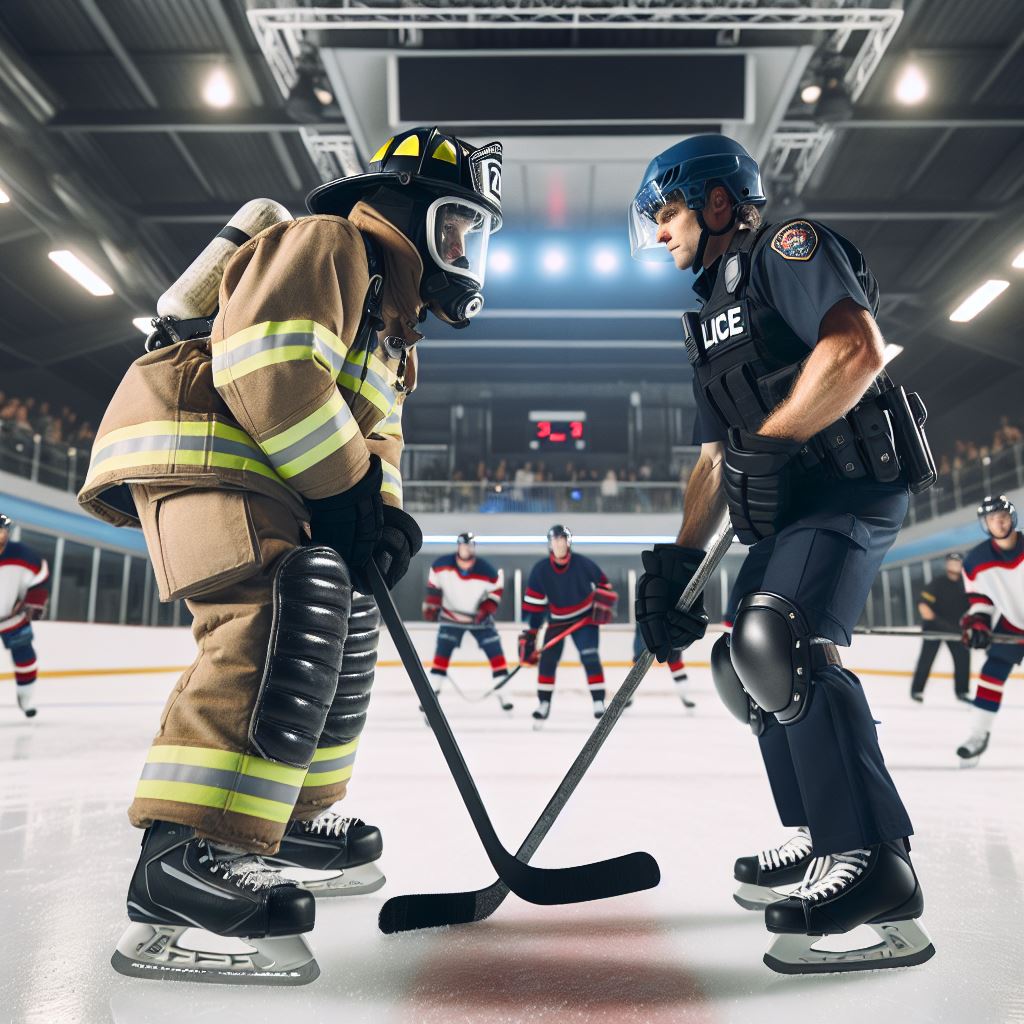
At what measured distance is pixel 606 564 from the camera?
50.3ft

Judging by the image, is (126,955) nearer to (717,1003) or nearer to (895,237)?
(717,1003)

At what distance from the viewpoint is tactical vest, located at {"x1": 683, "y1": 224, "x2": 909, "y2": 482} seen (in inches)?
50.7

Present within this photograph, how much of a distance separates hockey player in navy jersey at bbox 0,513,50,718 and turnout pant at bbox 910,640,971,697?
6310 millimetres

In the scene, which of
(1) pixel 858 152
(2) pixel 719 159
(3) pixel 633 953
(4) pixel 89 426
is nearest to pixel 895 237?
(1) pixel 858 152

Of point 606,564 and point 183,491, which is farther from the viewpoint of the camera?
point 606,564

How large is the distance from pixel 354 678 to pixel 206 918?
1.64 ft

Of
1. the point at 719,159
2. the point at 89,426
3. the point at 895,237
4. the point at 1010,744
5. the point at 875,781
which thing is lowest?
the point at 1010,744

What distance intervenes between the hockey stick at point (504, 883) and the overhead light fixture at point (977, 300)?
1033 centimetres

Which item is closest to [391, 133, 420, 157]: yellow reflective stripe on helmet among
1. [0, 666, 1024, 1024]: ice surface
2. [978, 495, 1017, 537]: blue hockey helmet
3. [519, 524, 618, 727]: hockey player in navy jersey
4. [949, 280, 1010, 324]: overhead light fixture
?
[0, 666, 1024, 1024]: ice surface

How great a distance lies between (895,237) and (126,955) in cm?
1197

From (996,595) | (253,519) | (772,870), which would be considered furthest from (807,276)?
(996,595)

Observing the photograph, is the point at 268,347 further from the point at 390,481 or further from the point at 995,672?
the point at 995,672

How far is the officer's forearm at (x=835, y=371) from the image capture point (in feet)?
3.98

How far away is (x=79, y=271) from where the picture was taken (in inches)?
362
